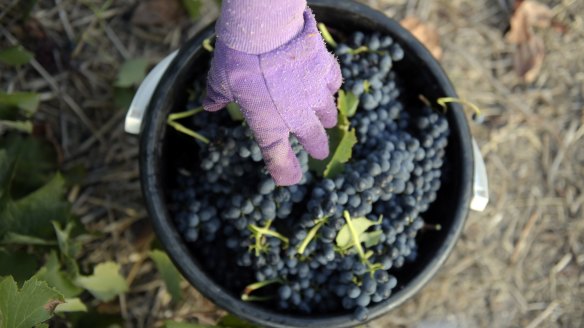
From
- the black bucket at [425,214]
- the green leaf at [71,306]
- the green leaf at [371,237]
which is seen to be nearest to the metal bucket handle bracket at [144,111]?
the black bucket at [425,214]

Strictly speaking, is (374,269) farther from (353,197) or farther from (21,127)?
(21,127)

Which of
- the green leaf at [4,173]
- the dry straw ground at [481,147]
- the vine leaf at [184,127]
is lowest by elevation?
the dry straw ground at [481,147]

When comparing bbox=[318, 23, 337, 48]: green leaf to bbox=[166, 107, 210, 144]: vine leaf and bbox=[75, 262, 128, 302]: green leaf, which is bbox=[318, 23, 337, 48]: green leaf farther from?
bbox=[75, 262, 128, 302]: green leaf

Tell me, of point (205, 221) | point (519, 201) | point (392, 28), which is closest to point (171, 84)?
point (205, 221)

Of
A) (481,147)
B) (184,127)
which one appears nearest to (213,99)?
(184,127)

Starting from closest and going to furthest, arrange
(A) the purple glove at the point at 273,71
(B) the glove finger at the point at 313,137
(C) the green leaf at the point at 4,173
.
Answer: (A) the purple glove at the point at 273,71 → (B) the glove finger at the point at 313,137 → (C) the green leaf at the point at 4,173

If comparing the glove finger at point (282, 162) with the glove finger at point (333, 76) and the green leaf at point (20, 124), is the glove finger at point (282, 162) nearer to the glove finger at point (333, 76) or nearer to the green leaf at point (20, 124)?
the glove finger at point (333, 76)
